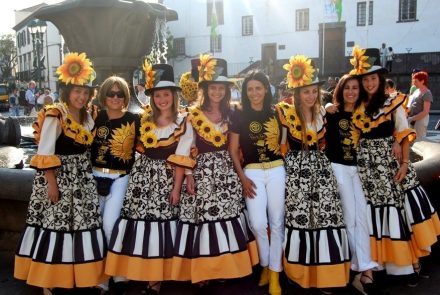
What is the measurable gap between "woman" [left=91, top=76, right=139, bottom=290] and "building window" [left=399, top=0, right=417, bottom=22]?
3327cm

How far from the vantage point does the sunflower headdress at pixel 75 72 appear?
4.08 metres

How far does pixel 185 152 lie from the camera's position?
405 centimetres

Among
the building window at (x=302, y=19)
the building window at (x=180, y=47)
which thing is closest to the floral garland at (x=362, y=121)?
the building window at (x=302, y=19)

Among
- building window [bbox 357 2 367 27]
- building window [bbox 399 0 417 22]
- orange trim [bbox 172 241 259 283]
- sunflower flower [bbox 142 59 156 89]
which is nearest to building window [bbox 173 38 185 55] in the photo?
building window [bbox 357 2 367 27]

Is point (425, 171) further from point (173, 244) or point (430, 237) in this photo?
point (173, 244)

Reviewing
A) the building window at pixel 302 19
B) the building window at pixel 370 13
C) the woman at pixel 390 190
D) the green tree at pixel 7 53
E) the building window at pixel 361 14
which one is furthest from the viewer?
the green tree at pixel 7 53

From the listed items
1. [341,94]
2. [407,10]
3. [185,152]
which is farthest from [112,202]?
[407,10]

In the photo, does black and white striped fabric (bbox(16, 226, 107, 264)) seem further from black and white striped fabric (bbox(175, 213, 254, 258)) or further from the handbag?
black and white striped fabric (bbox(175, 213, 254, 258))

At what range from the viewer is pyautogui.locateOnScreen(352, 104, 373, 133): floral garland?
4.20 metres

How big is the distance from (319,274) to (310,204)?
0.56m

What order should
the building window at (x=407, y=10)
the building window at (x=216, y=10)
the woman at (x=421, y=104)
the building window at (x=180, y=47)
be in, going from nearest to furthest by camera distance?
the woman at (x=421, y=104) < the building window at (x=407, y=10) < the building window at (x=216, y=10) < the building window at (x=180, y=47)

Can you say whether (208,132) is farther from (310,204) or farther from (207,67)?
(310,204)

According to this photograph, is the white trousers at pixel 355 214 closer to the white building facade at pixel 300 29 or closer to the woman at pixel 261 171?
the woman at pixel 261 171

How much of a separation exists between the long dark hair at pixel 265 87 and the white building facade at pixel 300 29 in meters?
29.2
